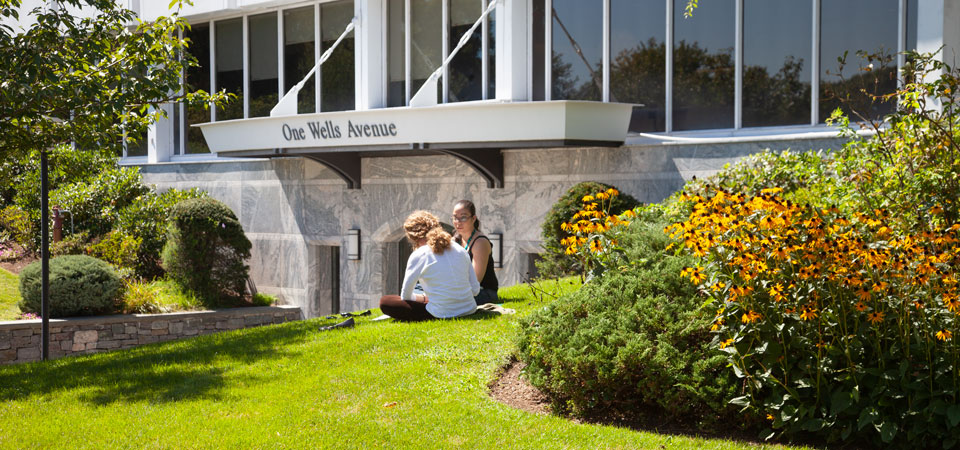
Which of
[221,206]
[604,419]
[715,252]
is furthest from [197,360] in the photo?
[221,206]

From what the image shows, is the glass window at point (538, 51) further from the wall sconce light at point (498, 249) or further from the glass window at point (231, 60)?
the glass window at point (231, 60)

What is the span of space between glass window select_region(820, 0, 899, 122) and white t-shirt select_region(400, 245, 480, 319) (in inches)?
224

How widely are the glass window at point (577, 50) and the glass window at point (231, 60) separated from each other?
26.0 feet

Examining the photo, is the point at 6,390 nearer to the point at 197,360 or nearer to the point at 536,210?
the point at 197,360

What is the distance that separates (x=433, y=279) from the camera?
9516mm

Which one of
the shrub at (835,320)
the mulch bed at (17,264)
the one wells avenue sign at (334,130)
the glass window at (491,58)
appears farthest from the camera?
the mulch bed at (17,264)

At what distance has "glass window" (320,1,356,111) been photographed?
18000 mm

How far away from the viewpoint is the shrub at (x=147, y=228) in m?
18.2

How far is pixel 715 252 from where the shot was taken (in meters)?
5.83

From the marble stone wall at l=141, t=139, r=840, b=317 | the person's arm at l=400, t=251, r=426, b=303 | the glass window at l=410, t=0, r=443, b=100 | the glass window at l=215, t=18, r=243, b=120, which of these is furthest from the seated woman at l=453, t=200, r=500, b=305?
the glass window at l=215, t=18, r=243, b=120

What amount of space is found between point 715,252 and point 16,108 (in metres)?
6.59

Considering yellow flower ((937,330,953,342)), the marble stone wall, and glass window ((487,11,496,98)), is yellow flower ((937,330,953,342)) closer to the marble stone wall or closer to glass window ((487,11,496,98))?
the marble stone wall

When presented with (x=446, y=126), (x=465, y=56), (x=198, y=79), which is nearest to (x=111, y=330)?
(x=446, y=126)

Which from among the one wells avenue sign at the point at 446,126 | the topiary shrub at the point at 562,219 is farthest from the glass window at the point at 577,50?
the topiary shrub at the point at 562,219
